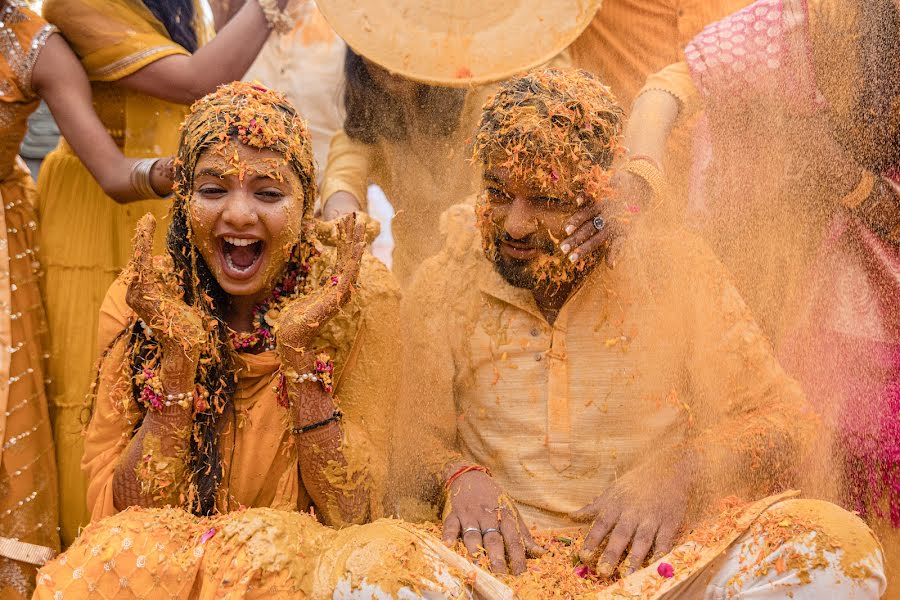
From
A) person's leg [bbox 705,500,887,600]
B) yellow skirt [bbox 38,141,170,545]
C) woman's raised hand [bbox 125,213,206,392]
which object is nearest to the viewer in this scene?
person's leg [bbox 705,500,887,600]

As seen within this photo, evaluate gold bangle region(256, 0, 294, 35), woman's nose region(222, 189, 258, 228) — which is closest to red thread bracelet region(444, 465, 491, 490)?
woman's nose region(222, 189, 258, 228)

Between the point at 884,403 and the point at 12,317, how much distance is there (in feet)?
11.0

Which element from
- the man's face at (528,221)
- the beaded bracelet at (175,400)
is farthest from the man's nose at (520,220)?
the beaded bracelet at (175,400)

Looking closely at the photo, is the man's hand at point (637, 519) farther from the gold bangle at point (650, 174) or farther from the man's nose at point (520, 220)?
the gold bangle at point (650, 174)

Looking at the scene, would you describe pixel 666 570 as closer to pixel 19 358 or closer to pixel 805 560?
pixel 805 560

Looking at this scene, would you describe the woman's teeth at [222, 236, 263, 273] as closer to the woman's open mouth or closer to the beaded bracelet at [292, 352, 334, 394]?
the woman's open mouth

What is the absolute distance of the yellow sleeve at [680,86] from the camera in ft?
14.6

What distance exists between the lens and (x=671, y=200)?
412 centimetres

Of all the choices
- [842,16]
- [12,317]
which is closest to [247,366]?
[12,317]

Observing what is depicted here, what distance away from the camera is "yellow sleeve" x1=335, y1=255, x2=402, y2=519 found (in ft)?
12.2

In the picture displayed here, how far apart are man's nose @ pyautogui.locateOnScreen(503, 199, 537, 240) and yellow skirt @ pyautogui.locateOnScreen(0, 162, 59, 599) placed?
2.10 m

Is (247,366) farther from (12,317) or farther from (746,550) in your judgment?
(746,550)

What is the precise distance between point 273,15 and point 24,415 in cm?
194

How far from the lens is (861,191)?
13.6ft
